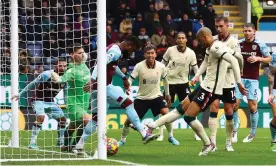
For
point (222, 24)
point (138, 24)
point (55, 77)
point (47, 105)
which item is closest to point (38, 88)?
point (47, 105)

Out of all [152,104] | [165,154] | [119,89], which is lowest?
[165,154]

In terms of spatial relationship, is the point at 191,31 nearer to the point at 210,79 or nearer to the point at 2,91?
the point at 2,91

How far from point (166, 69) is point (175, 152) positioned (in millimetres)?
3206

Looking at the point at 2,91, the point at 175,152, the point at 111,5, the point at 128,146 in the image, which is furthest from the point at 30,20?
the point at 175,152

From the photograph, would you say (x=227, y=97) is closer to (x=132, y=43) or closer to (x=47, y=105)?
(x=132, y=43)

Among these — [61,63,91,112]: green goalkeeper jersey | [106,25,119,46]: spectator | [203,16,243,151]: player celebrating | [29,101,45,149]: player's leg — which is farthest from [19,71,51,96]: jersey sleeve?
[106,25,119,46]: spectator

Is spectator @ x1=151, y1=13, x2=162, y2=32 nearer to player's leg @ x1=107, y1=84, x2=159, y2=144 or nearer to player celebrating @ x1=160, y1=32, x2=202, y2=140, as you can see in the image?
player celebrating @ x1=160, y1=32, x2=202, y2=140

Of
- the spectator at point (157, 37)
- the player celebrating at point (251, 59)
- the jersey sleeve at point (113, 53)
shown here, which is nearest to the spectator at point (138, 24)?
the spectator at point (157, 37)

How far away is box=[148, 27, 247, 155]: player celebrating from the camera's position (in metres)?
14.6

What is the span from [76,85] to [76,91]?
0.15 metres

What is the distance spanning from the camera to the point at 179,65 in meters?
19.5

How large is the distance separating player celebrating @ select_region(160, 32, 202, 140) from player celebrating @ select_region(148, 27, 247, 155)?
14.2 ft

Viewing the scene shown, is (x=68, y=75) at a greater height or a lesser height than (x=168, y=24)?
lesser

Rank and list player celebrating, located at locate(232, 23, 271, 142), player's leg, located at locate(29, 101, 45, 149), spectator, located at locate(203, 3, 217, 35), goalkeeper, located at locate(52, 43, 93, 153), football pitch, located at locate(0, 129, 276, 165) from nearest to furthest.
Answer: football pitch, located at locate(0, 129, 276, 165) → goalkeeper, located at locate(52, 43, 93, 153) → player's leg, located at locate(29, 101, 45, 149) → player celebrating, located at locate(232, 23, 271, 142) → spectator, located at locate(203, 3, 217, 35)
